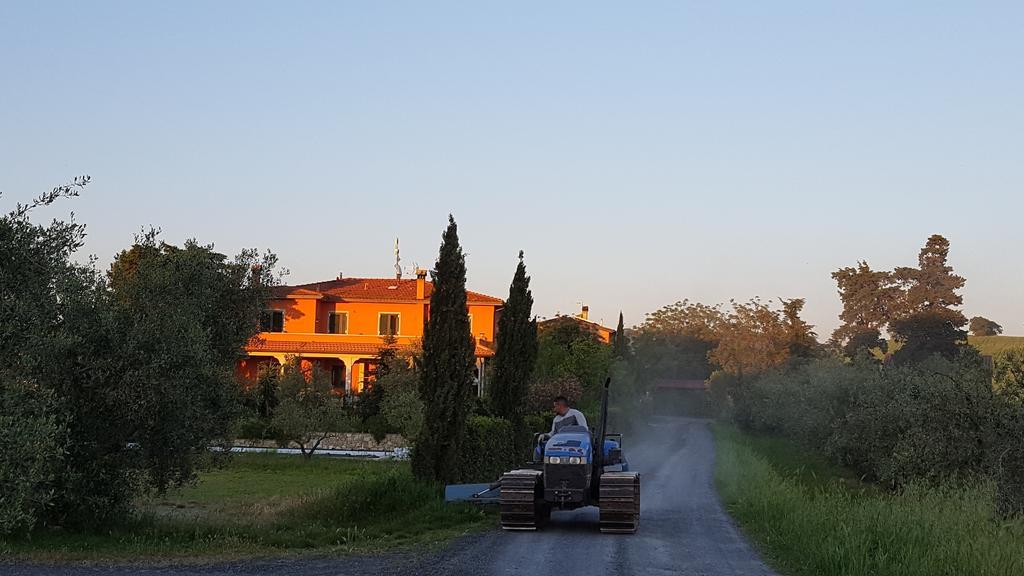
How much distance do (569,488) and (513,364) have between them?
10712 mm

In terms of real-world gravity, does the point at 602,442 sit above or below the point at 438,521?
above

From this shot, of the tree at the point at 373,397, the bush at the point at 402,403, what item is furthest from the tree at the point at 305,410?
the tree at the point at 373,397

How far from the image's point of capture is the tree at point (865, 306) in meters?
84.0

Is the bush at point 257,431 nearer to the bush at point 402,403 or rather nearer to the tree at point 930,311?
the bush at point 402,403

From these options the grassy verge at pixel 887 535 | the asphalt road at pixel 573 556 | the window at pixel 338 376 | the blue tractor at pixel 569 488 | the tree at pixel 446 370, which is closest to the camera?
the grassy verge at pixel 887 535

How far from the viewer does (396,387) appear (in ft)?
149

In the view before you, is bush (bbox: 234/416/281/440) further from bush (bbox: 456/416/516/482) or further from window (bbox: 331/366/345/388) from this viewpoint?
bush (bbox: 456/416/516/482)

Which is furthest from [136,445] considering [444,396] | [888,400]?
[888,400]

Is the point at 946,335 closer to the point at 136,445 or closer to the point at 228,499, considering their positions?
the point at 228,499

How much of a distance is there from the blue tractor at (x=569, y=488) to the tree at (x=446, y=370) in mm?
3173

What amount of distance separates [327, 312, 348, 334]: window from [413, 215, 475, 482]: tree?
1655 inches

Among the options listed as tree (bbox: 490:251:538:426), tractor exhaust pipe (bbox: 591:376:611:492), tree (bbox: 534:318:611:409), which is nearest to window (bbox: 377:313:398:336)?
tree (bbox: 534:318:611:409)

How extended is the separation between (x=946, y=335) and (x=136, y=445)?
6839 cm

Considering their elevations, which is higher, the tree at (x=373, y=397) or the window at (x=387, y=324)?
the window at (x=387, y=324)
